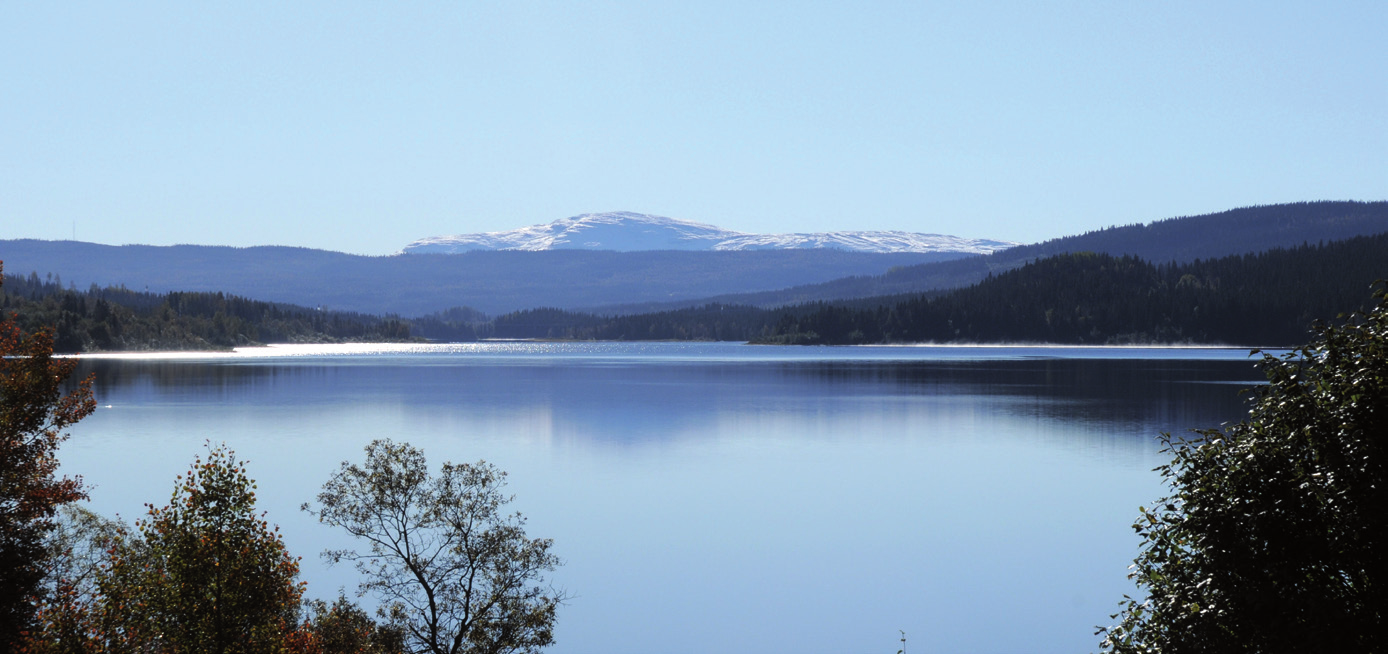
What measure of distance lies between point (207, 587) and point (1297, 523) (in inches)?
537

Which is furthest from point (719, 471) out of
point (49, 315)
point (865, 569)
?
point (49, 315)

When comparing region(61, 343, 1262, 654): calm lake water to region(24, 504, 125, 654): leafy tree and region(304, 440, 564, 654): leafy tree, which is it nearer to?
region(304, 440, 564, 654): leafy tree

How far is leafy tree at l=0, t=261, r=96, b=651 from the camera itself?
1888 centimetres

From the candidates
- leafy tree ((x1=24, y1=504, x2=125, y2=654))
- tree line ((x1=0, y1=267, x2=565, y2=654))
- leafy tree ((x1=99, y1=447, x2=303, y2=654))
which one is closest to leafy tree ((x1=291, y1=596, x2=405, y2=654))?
tree line ((x1=0, y1=267, x2=565, y2=654))

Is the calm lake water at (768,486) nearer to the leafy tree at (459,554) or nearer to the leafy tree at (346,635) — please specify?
the leafy tree at (459,554)

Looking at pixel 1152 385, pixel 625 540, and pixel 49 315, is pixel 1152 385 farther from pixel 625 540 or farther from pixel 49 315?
pixel 49 315

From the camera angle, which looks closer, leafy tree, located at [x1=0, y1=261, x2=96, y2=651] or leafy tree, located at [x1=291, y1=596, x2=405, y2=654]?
leafy tree, located at [x1=291, y1=596, x2=405, y2=654]

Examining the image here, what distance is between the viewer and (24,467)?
66.1ft

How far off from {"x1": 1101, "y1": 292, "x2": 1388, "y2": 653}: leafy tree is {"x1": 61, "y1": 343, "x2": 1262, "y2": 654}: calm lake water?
12.6m

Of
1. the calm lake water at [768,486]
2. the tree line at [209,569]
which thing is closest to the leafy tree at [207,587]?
the tree line at [209,569]

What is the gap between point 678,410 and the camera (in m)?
81.2

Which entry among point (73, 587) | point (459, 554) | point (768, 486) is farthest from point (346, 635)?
point (768, 486)

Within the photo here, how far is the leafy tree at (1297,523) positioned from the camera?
12.8 metres

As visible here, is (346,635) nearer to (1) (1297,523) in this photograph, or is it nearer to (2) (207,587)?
(2) (207,587)
